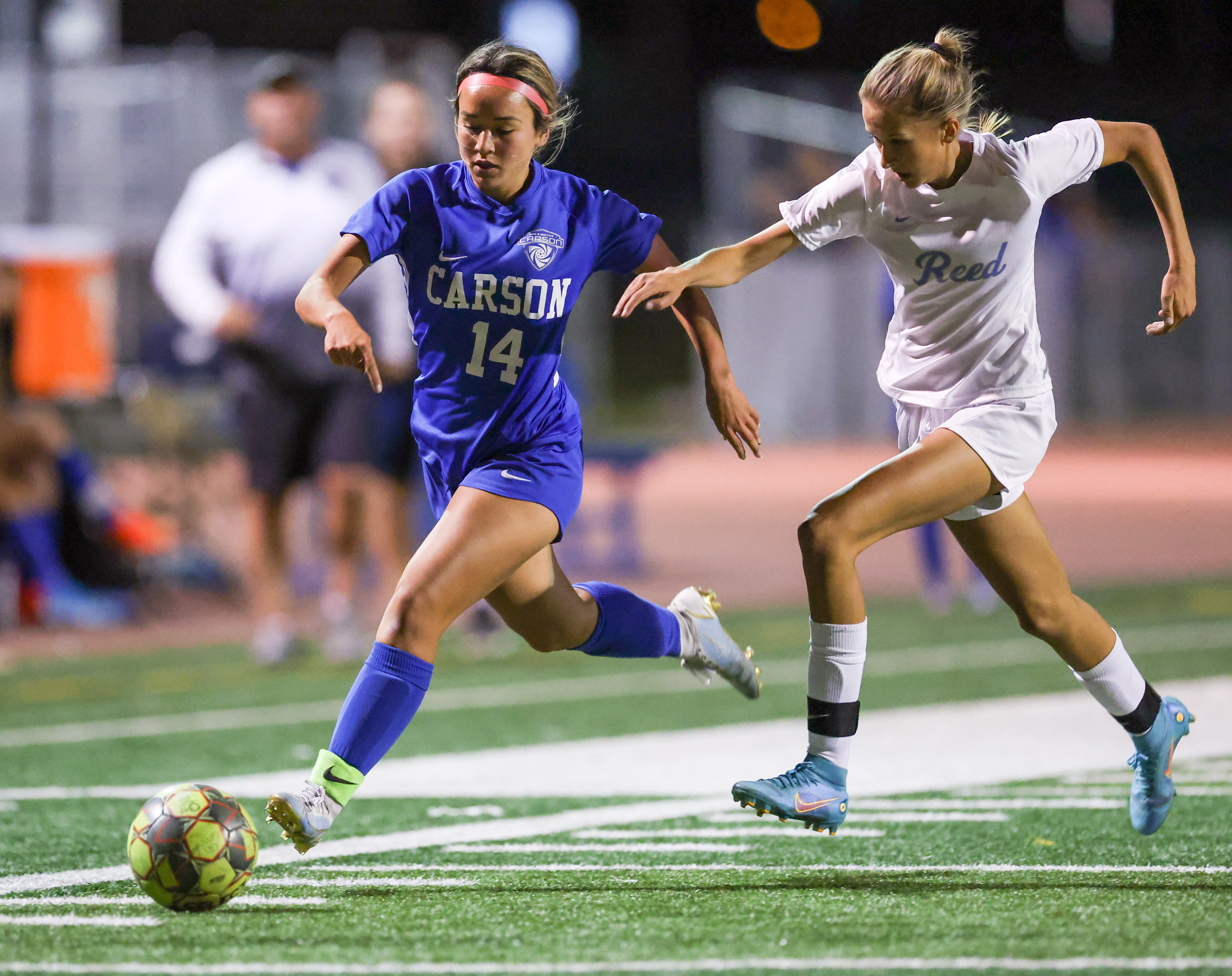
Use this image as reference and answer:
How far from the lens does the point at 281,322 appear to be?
9.48 m

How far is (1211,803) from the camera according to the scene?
562cm

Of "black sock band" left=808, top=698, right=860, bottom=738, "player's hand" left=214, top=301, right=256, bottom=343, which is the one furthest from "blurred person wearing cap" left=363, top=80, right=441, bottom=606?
"black sock band" left=808, top=698, right=860, bottom=738

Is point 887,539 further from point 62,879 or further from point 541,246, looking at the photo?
point 62,879

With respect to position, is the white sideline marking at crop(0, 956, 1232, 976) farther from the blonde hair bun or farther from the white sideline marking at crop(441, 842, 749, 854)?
the blonde hair bun

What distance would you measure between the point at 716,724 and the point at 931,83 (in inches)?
149

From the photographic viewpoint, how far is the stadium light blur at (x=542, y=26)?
34.7 meters

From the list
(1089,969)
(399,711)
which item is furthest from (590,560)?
(1089,969)

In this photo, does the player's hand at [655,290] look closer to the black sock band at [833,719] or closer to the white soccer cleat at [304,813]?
the black sock band at [833,719]

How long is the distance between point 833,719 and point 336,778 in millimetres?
1255

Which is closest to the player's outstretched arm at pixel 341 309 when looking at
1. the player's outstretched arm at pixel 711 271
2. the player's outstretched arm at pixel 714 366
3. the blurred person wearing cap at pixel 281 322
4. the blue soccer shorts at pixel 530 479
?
the blue soccer shorts at pixel 530 479

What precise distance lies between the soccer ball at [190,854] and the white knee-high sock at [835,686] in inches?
56.4

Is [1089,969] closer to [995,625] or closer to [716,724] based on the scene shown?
[716,724]

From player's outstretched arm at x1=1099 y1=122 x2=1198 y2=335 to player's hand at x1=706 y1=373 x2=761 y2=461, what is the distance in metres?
1.06

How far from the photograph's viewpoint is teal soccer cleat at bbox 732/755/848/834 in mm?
4504
